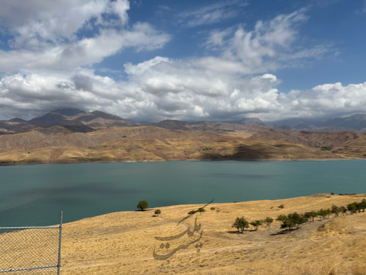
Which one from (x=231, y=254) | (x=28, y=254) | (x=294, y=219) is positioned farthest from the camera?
(x=294, y=219)

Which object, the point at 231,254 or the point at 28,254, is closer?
the point at 231,254

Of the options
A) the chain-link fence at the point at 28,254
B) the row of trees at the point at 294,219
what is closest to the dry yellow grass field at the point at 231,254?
the chain-link fence at the point at 28,254

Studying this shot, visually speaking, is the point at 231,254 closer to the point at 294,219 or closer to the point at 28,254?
the point at 294,219

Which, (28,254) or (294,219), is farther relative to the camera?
(294,219)

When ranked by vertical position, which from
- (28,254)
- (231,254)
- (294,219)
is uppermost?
(231,254)

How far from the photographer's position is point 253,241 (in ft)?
70.0

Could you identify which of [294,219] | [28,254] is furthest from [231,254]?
[28,254]

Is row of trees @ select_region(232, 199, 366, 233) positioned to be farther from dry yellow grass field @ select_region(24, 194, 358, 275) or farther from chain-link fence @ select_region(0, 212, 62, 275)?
chain-link fence @ select_region(0, 212, 62, 275)

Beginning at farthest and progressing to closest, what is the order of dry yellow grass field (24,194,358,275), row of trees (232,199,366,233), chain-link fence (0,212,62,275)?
1. row of trees (232,199,366,233)
2. chain-link fence (0,212,62,275)
3. dry yellow grass field (24,194,358,275)

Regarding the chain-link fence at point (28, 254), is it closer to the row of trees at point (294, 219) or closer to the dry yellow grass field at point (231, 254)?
the dry yellow grass field at point (231, 254)

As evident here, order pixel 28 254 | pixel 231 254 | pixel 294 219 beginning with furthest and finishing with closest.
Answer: pixel 294 219
pixel 28 254
pixel 231 254

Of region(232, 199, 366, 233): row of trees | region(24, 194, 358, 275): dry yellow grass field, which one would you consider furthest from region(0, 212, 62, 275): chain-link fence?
region(232, 199, 366, 233): row of trees

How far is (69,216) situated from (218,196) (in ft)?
165

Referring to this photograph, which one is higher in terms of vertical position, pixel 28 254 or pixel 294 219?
pixel 294 219
